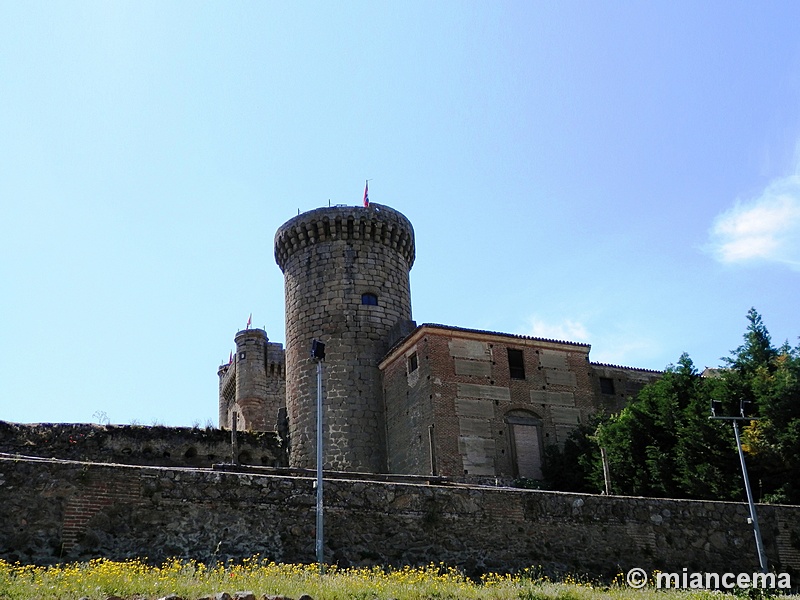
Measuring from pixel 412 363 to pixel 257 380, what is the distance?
19.0m

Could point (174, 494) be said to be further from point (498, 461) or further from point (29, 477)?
point (498, 461)

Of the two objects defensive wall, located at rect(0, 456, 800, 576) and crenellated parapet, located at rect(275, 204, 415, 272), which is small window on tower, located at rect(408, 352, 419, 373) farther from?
defensive wall, located at rect(0, 456, 800, 576)

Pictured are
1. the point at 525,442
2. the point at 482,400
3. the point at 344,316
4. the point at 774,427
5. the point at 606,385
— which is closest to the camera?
the point at 774,427

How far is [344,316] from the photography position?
35875mm

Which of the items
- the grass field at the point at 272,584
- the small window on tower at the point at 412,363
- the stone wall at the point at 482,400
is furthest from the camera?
the small window on tower at the point at 412,363

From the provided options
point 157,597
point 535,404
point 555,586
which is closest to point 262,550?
point 157,597

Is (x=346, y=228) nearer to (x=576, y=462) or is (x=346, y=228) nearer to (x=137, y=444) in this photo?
(x=137, y=444)

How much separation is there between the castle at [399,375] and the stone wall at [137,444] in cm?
118

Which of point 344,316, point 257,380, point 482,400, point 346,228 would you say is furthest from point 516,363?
point 257,380

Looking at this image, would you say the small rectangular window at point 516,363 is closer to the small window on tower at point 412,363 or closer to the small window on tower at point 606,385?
the small window on tower at point 412,363

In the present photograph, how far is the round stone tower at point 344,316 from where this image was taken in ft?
113

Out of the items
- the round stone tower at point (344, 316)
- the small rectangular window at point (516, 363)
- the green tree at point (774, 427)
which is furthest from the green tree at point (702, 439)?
the round stone tower at point (344, 316)

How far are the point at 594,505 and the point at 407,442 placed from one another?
13057 millimetres

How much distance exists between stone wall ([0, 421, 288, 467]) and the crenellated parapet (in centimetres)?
906
